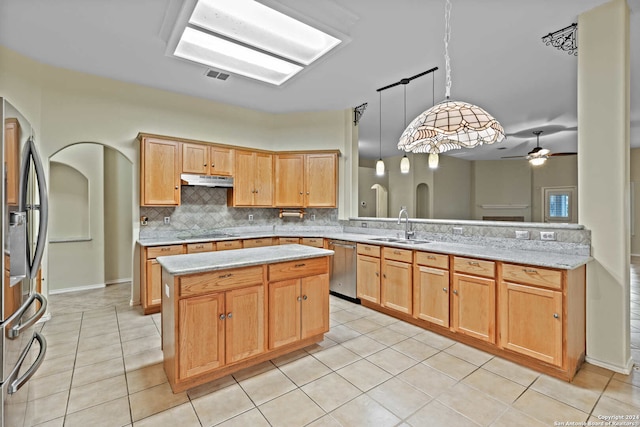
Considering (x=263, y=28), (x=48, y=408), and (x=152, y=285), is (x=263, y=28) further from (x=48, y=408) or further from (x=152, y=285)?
(x=48, y=408)

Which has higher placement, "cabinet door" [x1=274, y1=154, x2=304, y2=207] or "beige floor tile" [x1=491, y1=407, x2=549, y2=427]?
"cabinet door" [x1=274, y1=154, x2=304, y2=207]

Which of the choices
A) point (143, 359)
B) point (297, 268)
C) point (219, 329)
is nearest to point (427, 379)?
point (297, 268)

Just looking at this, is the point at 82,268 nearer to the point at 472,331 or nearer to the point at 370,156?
the point at 472,331

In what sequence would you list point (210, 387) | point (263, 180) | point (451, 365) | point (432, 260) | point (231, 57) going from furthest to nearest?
point (263, 180)
point (231, 57)
point (432, 260)
point (451, 365)
point (210, 387)

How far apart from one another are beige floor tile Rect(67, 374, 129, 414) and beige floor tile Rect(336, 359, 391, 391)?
1582 millimetres

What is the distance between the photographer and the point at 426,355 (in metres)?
2.63

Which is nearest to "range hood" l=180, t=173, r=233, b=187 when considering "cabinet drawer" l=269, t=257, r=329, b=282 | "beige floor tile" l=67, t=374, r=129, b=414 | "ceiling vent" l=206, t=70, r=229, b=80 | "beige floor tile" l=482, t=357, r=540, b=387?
"ceiling vent" l=206, t=70, r=229, b=80

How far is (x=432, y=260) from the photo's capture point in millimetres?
3053

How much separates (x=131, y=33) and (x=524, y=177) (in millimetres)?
10539

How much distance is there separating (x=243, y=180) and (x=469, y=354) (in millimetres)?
3691

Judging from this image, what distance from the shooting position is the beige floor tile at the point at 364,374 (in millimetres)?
2211

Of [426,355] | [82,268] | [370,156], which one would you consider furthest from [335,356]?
[370,156]

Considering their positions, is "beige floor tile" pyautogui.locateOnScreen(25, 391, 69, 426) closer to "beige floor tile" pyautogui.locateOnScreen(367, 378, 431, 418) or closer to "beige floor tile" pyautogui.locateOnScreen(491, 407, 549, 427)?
"beige floor tile" pyautogui.locateOnScreen(367, 378, 431, 418)

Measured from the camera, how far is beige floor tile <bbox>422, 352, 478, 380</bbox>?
235 centimetres
